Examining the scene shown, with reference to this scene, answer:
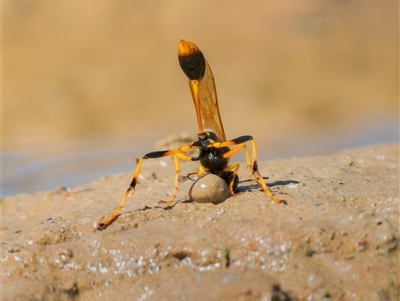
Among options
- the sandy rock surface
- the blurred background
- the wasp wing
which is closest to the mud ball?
the sandy rock surface

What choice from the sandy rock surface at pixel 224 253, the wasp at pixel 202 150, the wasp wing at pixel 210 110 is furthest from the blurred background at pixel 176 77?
the sandy rock surface at pixel 224 253

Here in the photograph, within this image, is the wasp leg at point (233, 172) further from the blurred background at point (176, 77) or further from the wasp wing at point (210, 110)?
the blurred background at point (176, 77)

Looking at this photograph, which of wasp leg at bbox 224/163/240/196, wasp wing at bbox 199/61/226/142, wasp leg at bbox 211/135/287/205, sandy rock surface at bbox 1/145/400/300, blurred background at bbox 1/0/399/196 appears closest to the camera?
sandy rock surface at bbox 1/145/400/300

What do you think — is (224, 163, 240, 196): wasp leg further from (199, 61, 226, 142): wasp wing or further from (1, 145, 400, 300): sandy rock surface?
(199, 61, 226, 142): wasp wing

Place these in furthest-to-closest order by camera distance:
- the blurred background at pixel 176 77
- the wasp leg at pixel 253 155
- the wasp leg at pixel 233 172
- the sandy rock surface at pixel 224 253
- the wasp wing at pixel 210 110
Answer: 1. the blurred background at pixel 176 77
2. the wasp wing at pixel 210 110
3. the wasp leg at pixel 233 172
4. the wasp leg at pixel 253 155
5. the sandy rock surface at pixel 224 253

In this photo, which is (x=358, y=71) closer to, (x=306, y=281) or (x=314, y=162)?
(x=314, y=162)

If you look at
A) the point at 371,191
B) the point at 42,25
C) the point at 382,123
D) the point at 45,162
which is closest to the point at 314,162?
the point at 371,191
